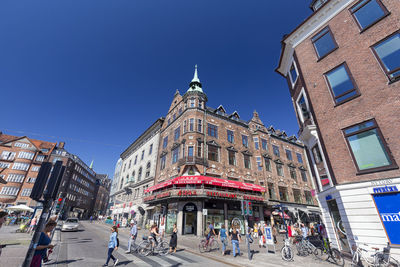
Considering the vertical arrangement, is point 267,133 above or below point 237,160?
above

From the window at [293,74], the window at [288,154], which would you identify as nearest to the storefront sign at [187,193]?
the window at [293,74]

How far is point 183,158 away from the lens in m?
24.2

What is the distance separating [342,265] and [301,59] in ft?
43.7

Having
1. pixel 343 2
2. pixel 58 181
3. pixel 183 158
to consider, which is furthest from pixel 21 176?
pixel 343 2

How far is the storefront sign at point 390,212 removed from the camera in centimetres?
804

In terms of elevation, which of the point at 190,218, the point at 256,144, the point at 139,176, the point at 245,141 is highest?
the point at 245,141

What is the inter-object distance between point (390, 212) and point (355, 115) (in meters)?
5.00

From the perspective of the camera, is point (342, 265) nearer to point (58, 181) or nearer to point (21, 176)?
point (58, 181)

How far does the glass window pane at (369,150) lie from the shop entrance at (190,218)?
16.2 m

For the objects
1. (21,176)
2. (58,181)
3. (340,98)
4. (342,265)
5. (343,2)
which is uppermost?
(343,2)

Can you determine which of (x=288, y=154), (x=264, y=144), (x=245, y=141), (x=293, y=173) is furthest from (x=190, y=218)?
(x=288, y=154)

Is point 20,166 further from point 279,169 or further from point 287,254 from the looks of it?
point 287,254

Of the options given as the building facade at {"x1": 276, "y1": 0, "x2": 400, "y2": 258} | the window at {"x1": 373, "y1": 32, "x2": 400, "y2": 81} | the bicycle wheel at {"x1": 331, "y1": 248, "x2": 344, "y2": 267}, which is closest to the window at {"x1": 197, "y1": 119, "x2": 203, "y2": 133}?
the building facade at {"x1": 276, "y1": 0, "x2": 400, "y2": 258}

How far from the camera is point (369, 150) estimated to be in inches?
378
